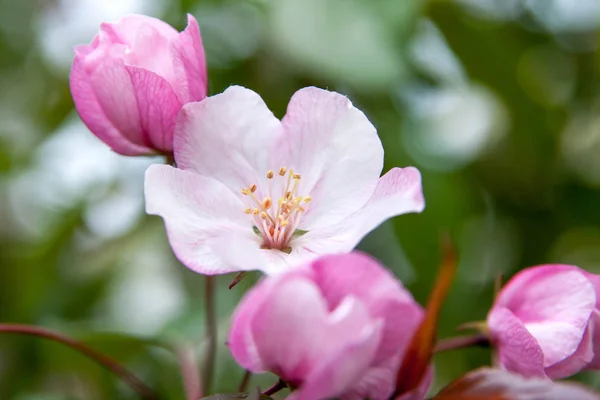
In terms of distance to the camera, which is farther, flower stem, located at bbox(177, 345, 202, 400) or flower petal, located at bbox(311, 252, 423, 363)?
flower stem, located at bbox(177, 345, 202, 400)

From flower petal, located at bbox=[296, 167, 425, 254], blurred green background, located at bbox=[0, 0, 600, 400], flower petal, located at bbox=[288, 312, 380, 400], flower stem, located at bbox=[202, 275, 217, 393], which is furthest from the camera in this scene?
blurred green background, located at bbox=[0, 0, 600, 400]

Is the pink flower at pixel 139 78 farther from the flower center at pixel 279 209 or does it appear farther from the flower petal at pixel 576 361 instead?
the flower petal at pixel 576 361

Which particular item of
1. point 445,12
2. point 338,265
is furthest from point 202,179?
point 445,12

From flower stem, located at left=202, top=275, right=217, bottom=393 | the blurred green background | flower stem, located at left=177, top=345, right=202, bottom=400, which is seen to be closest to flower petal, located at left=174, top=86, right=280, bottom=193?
flower stem, located at left=202, top=275, right=217, bottom=393

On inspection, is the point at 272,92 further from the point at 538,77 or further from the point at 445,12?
the point at 538,77

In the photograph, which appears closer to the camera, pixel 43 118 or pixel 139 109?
pixel 139 109

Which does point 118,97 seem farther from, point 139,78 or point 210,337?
point 210,337

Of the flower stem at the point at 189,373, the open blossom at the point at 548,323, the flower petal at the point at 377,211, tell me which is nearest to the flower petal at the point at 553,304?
the open blossom at the point at 548,323

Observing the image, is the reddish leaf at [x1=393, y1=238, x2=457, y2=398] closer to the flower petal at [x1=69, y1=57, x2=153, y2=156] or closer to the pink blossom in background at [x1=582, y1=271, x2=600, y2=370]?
the pink blossom in background at [x1=582, y1=271, x2=600, y2=370]
